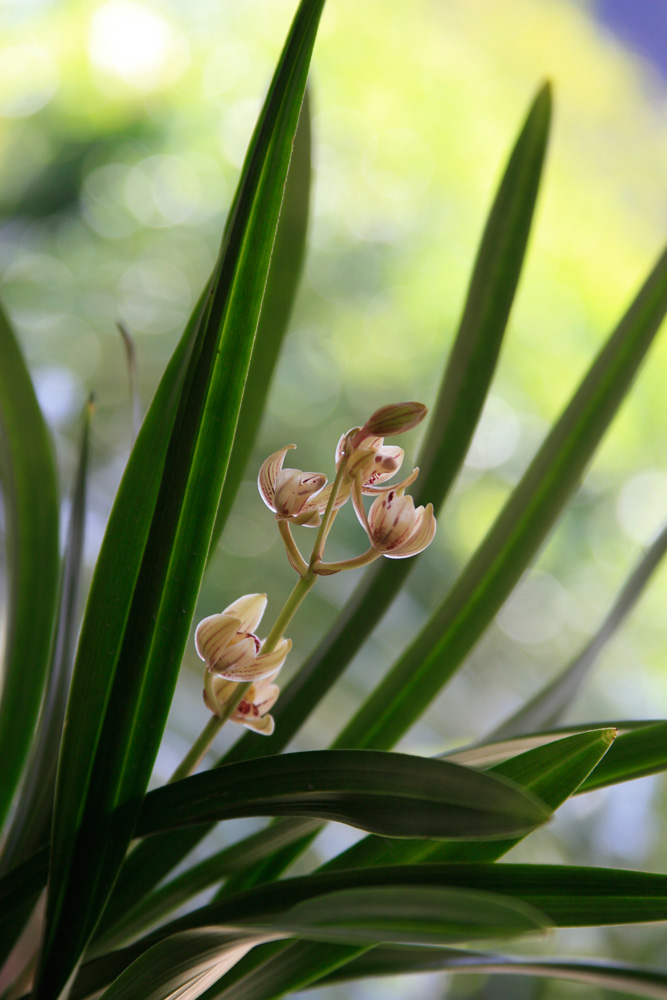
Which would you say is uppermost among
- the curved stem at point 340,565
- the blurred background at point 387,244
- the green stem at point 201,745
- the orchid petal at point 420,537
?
the blurred background at point 387,244

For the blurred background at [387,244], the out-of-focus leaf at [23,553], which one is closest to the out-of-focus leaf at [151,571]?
Answer: the out-of-focus leaf at [23,553]

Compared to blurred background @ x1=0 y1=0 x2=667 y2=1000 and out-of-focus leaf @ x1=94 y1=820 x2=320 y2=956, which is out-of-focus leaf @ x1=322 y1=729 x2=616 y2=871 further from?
blurred background @ x1=0 y1=0 x2=667 y2=1000

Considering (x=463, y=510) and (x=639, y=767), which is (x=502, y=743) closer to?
(x=639, y=767)

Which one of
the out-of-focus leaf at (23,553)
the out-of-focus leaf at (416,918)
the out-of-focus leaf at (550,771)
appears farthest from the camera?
the out-of-focus leaf at (23,553)

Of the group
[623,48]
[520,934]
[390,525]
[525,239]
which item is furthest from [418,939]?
[623,48]

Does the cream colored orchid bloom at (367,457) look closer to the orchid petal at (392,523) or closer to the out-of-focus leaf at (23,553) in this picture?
the orchid petal at (392,523)

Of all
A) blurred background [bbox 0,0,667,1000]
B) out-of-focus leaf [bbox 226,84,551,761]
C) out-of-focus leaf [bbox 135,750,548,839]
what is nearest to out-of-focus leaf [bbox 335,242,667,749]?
out-of-focus leaf [bbox 226,84,551,761]
